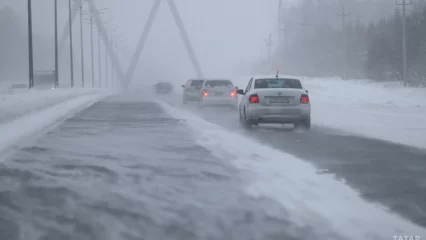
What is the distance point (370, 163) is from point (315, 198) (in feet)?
10.4

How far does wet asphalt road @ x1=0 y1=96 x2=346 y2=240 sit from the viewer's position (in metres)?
4.91

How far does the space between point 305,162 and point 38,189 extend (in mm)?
4210

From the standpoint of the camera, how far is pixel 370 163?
911cm

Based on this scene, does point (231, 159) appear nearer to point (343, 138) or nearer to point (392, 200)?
point (392, 200)

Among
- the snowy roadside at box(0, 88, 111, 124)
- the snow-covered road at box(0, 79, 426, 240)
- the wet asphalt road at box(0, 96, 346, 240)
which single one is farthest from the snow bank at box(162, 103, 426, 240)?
the snowy roadside at box(0, 88, 111, 124)

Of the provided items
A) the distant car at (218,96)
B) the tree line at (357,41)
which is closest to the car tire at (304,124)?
the distant car at (218,96)

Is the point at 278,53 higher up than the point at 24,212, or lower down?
higher up

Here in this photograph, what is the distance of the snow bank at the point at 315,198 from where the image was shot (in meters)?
5.01

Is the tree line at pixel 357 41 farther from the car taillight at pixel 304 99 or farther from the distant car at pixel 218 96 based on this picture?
the car taillight at pixel 304 99

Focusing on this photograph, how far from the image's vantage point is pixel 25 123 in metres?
17.1

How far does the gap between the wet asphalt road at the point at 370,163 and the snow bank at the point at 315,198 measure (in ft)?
0.86

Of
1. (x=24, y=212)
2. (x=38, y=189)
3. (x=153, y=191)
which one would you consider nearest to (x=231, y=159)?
(x=153, y=191)

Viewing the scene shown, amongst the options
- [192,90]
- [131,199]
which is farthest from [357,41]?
[131,199]

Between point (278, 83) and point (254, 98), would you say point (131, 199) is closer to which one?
point (254, 98)
